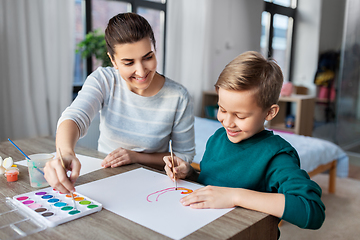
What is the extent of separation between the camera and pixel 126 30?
1.04m

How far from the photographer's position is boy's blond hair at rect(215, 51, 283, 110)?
32.0 inches

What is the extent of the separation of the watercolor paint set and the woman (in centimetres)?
32

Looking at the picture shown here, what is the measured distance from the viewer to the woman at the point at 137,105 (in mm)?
1080

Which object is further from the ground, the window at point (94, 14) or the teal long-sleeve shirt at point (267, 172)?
the window at point (94, 14)

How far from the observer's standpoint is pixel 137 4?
3.36 meters

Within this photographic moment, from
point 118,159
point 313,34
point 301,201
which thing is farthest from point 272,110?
point 313,34

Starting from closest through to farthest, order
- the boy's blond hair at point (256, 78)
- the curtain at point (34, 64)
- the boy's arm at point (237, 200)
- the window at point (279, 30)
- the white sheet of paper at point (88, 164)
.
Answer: the boy's arm at point (237, 200), the boy's blond hair at point (256, 78), the white sheet of paper at point (88, 164), the curtain at point (34, 64), the window at point (279, 30)

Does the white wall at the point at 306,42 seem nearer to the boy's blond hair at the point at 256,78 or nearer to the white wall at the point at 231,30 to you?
the white wall at the point at 231,30

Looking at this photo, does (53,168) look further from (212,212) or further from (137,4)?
(137,4)

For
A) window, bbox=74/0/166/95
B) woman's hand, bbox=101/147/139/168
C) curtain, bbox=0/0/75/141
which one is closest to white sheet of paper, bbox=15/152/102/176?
woman's hand, bbox=101/147/139/168

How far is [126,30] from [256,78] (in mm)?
472

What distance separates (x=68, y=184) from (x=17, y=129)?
2.06 metres

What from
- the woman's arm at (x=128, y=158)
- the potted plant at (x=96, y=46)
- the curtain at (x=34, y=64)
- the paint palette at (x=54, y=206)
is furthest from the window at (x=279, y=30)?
the paint palette at (x=54, y=206)

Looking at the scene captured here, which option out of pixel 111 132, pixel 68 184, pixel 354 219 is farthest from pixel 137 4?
A: pixel 68 184
